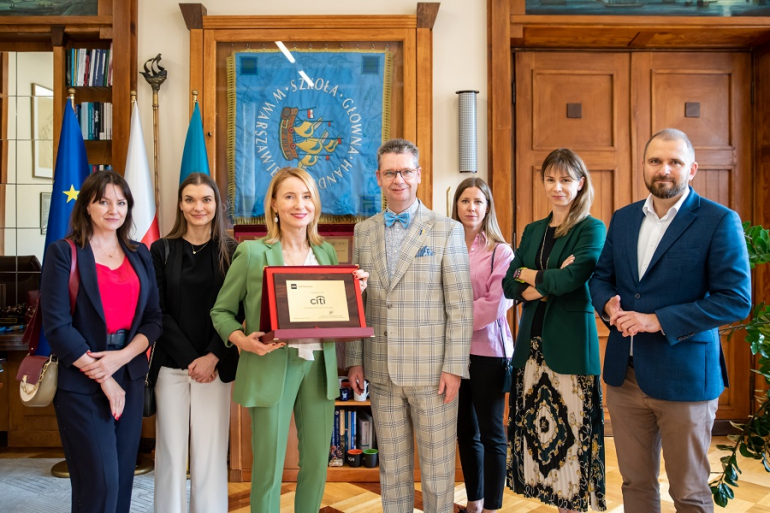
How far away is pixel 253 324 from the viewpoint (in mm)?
2354

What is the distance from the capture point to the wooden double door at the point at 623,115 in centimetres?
432

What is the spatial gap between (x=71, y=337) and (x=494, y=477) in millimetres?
1833

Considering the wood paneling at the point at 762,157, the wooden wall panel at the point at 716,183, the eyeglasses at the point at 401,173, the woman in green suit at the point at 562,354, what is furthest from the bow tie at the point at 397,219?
the wood paneling at the point at 762,157

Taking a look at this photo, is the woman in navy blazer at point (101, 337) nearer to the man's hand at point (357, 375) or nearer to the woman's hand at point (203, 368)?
the woman's hand at point (203, 368)

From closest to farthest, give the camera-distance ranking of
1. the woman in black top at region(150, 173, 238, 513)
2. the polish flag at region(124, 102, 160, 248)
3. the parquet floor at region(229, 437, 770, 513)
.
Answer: the woman in black top at region(150, 173, 238, 513) < the parquet floor at region(229, 437, 770, 513) < the polish flag at region(124, 102, 160, 248)

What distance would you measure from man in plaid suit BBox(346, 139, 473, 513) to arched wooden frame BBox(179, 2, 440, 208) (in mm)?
1448

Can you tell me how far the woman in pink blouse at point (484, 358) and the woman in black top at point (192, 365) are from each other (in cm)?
105

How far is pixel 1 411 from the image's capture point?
4363mm

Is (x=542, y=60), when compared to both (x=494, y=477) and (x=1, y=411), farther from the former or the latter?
(x=1, y=411)

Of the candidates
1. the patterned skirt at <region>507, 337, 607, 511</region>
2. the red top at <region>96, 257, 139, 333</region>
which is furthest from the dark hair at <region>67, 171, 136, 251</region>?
the patterned skirt at <region>507, 337, 607, 511</region>

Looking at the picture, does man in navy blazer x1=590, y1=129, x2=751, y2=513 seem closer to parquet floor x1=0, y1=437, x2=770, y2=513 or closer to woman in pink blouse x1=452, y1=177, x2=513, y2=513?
woman in pink blouse x1=452, y1=177, x2=513, y2=513

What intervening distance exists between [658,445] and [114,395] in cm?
197

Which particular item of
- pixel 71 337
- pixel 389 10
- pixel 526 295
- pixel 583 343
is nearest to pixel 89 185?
pixel 71 337

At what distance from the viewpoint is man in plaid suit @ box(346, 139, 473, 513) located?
2395mm
